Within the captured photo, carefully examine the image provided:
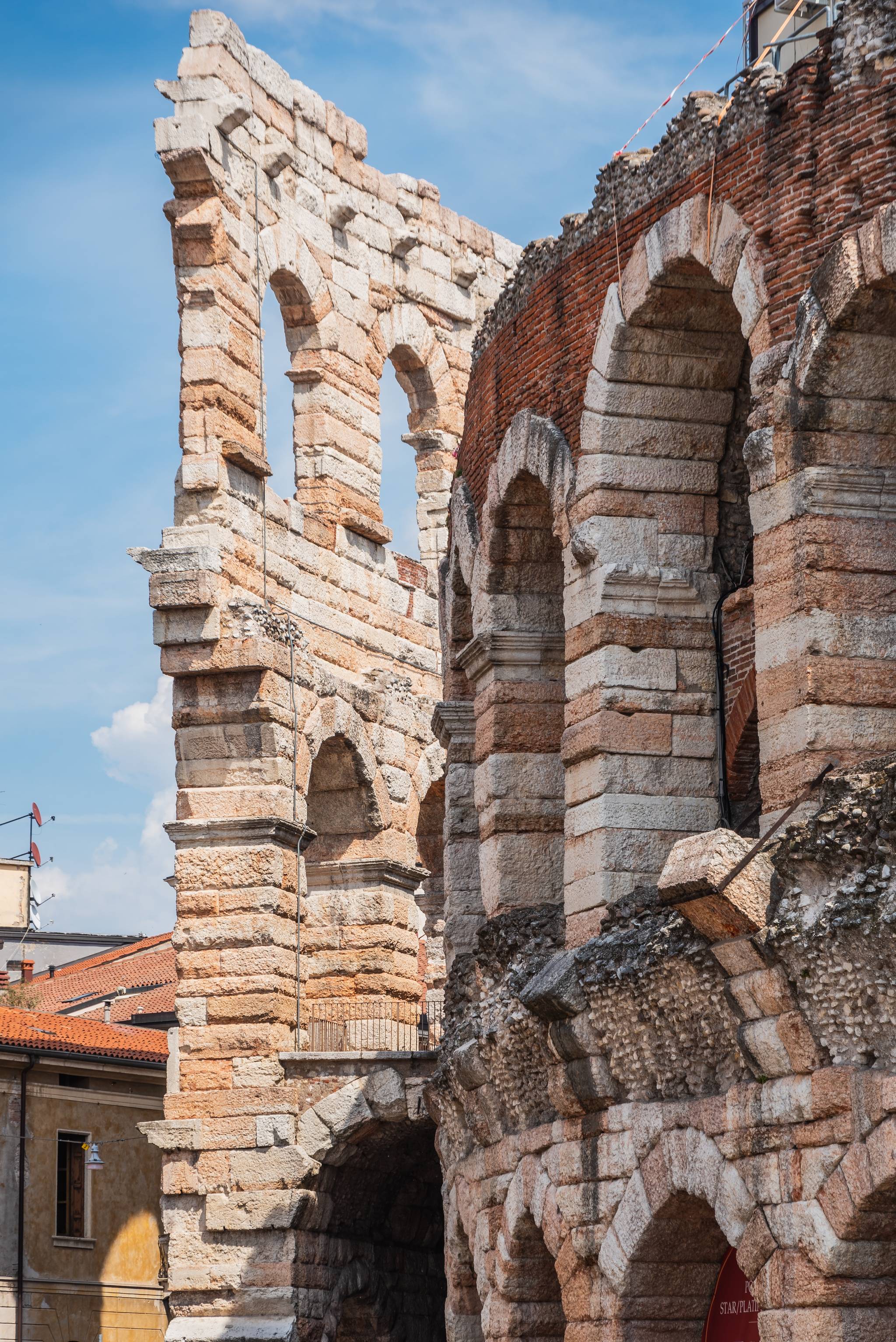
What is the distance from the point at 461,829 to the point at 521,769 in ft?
5.87

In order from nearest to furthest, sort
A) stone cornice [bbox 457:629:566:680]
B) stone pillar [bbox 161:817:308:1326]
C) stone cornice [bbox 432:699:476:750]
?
stone cornice [bbox 457:629:566:680]
stone cornice [bbox 432:699:476:750]
stone pillar [bbox 161:817:308:1326]

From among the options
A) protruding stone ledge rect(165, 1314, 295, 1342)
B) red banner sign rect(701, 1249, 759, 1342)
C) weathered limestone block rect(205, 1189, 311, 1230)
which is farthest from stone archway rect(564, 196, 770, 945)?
protruding stone ledge rect(165, 1314, 295, 1342)

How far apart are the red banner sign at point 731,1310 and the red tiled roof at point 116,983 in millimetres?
21076

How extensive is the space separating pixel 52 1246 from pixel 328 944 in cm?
714

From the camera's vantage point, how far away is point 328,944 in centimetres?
1942

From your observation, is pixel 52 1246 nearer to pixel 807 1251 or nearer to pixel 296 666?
pixel 296 666

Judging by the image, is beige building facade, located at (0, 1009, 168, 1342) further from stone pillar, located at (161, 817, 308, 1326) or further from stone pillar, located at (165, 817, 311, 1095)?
stone pillar, located at (165, 817, 311, 1095)

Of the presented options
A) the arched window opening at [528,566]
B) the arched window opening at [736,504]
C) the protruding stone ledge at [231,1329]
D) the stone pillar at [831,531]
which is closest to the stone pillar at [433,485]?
the protruding stone ledge at [231,1329]

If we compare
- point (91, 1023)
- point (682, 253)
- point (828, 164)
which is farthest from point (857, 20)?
point (91, 1023)

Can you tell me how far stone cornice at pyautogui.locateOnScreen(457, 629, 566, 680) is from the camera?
493 inches

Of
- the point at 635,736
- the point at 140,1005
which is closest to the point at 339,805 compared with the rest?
the point at 635,736

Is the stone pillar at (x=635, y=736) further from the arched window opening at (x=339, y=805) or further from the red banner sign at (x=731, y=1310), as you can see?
the arched window opening at (x=339, y=805)

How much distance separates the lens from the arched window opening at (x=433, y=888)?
21984mm

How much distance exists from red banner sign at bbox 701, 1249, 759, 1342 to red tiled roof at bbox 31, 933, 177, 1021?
21076 mm
